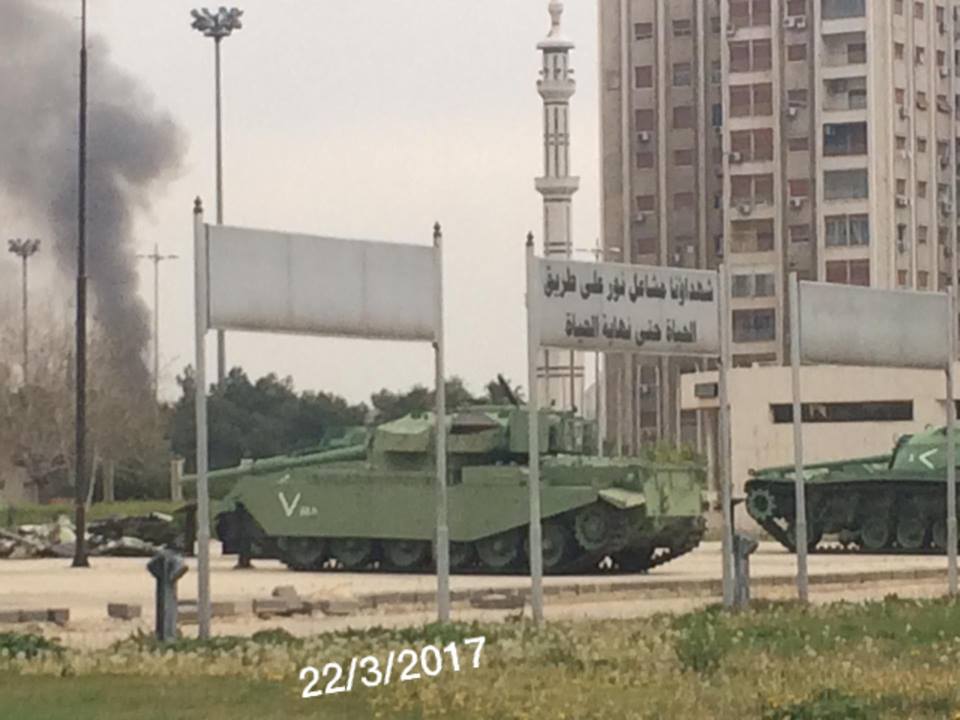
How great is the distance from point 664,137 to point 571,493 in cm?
6162

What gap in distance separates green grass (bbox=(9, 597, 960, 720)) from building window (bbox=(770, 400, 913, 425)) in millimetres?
45629

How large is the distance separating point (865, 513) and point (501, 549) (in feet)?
34.9

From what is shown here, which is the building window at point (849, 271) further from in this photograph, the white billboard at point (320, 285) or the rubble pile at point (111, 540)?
the white billboard at point (320, 285)

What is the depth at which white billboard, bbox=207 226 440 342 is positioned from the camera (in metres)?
19.5

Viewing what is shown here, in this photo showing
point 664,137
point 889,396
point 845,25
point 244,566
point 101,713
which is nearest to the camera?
point 101,713

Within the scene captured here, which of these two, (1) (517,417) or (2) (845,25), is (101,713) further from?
(2) (845,25)

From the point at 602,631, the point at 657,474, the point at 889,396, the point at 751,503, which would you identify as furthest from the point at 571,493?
the point at 889,396

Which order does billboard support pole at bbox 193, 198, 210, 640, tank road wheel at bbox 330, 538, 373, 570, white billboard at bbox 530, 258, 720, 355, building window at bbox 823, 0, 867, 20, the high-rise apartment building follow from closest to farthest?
billboard support pole at bbox 193, 198, 210, 640 < white billboard at bbox 530, 258, 720, 355 < tank road wheel at bbox 330, 538, 373, 570 < building window at bbox 823, 0, 867, 20 < the high-rise apartment building

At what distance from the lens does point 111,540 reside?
49.0 metres

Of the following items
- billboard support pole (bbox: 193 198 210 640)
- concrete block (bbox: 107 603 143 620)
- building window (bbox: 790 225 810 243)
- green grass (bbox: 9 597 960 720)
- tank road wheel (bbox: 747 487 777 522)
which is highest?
building window (bbox: 790 225 810 243)

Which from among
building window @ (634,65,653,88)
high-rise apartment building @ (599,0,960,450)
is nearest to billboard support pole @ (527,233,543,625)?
high-rise apartment building @ (599,0,960,450)

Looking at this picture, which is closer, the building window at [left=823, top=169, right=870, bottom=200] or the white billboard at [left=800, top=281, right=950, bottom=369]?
the white billboard at [left=800, top=281, right=950, bottom=369]

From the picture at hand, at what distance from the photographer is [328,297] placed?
66.1 feet

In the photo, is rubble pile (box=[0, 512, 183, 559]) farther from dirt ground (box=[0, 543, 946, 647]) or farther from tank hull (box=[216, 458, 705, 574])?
tank hull (box=[216, 458, 705, 574])
